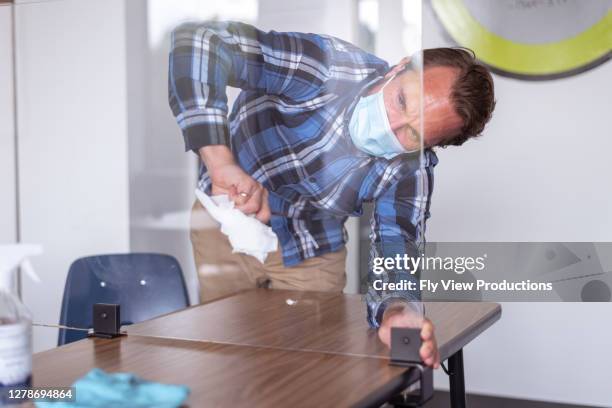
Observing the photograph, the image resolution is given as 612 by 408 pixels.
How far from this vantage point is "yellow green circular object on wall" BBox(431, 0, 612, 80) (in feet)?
7.57

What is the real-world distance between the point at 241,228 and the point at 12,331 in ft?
2.05

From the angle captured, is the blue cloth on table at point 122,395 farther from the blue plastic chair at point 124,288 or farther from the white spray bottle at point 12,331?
the blue plastic chair at point 124,288

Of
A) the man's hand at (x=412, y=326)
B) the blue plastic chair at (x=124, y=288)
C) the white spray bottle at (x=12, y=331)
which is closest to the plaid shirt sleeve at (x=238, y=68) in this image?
the blue plastic chair at (x=124, y=288)

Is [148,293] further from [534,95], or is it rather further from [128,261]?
[534,95]

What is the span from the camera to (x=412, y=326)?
1.41m

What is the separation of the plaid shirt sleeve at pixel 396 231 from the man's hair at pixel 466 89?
13cm

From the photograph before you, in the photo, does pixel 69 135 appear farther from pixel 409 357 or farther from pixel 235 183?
pixel 409 357

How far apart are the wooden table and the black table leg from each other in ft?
0.73

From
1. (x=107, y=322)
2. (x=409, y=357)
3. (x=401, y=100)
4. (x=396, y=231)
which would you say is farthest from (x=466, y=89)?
(x=107, y=322)

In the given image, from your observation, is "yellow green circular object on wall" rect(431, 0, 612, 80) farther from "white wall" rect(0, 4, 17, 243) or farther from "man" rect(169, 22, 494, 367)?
"white wall" rect(0, 4, 17, 243)

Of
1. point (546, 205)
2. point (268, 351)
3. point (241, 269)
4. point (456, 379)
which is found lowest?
point (456, 379)

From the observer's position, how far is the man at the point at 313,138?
4.92 ft

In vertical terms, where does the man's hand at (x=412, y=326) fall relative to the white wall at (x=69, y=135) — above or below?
below

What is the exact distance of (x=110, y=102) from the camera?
1.74 meters
